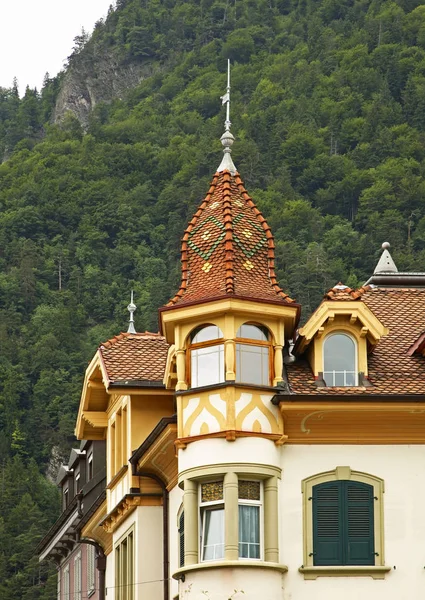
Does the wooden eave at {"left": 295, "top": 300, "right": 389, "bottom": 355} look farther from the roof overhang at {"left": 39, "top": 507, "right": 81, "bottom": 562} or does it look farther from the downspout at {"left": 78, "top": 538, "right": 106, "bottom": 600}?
the roof overhang at {"left": 39, "top": 507, "right": 81, "bottom": 562}

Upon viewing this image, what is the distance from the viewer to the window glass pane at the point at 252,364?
117 feet

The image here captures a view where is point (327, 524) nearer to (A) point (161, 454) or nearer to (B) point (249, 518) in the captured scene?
(B) point (249, 518)

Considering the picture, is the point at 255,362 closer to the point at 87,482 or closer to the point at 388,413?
the point at 388,413

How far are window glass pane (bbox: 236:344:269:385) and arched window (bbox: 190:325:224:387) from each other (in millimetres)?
333

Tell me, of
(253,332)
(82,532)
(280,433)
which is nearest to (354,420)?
(280,433)

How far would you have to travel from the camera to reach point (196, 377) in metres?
Answer: 35.9

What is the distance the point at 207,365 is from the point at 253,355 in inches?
34.4

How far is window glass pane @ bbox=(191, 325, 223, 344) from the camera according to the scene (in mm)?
35750

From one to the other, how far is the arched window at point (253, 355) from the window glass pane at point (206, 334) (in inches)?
15.8

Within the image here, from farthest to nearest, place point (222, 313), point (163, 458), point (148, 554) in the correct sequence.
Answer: point (148, 554) < point (163, 458) < point (222, 313)

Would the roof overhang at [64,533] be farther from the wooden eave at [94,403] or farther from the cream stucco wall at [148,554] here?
the cream stucco wall at [148,554]

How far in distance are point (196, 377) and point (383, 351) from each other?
13.0 feet

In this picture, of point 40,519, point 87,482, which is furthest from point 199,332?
point 40,519

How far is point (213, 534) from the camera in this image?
3519 cm
